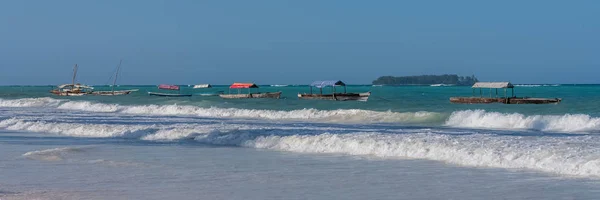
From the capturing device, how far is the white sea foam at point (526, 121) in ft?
96.3

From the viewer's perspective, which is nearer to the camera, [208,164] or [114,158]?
[208,164]

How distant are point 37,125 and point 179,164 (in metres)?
15.1

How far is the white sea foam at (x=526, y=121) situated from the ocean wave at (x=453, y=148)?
509 inches

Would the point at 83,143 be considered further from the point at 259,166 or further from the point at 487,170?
the point at 487,170

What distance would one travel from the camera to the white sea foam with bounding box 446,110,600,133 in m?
29.4

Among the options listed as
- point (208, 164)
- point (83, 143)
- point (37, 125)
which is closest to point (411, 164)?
point (208, 164)

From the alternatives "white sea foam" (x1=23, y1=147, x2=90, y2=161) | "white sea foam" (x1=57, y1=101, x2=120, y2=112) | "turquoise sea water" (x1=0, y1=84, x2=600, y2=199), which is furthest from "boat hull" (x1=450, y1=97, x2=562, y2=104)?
"white sea foam" (x1=23, y1=147, x2=90, y2=161)

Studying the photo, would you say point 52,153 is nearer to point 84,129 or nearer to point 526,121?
point 84,129

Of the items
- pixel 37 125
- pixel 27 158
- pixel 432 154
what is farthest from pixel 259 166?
pixel 37 125

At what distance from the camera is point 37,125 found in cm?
2802

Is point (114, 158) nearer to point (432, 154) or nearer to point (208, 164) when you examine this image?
point (208, 164)

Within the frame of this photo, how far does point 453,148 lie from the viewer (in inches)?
622

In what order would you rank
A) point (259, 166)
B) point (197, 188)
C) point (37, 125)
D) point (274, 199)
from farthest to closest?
point (37, 125) → point (259, 166) → point (197, 188) → point (274, 199)

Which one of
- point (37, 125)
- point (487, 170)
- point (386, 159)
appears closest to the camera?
point (487, 170)
